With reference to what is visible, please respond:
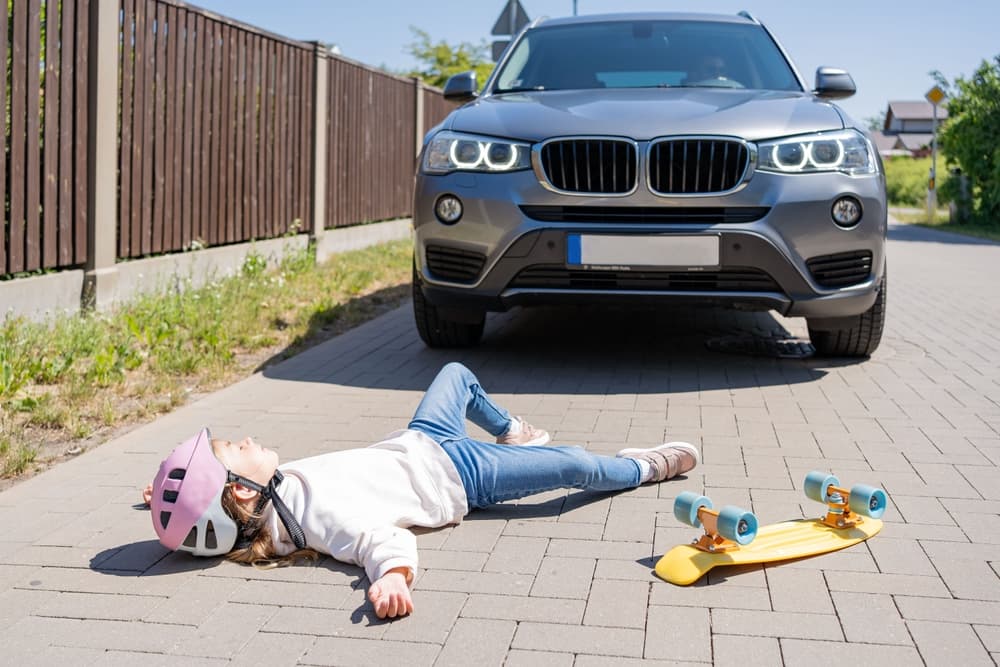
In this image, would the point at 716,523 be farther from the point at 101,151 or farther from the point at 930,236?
the point at 930,236

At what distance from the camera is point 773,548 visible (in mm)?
3271

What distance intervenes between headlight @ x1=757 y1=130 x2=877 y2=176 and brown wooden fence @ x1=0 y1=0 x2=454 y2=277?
13.1 ft

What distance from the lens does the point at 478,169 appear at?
5.89 metres

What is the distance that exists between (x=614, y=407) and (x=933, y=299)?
552 centimetres

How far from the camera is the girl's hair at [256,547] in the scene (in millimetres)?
3246

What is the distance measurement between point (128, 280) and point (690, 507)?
17.5 ft

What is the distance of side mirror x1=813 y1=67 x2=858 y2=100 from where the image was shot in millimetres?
6645

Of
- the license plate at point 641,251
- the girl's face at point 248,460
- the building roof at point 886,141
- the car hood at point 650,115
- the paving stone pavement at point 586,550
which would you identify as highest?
the building roof at point 886,141

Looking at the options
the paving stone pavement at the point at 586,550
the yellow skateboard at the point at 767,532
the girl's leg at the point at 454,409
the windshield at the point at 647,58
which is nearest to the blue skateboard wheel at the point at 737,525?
the yellow skateboard at the point at 767,532

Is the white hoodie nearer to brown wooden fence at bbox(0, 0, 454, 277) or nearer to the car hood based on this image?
the car hood

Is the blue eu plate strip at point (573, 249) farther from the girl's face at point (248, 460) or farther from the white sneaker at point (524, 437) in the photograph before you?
the girl's face at point (248, 460)

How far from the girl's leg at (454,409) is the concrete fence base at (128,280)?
3.24 m

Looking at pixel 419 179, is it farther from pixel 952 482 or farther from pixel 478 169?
pixel 952 482

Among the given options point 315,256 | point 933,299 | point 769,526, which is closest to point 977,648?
point 769,526
